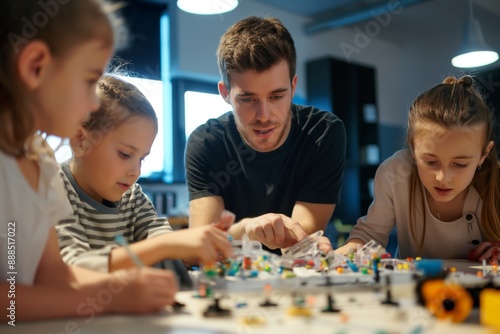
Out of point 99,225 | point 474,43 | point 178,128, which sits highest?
point 474,43

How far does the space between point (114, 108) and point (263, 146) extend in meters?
0.58

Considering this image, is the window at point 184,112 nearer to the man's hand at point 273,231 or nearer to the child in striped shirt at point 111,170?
the child in striped shirt at point 111,170

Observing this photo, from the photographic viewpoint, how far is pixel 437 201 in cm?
155

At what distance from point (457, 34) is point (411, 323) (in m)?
6.08

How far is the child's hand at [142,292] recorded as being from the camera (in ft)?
2.32

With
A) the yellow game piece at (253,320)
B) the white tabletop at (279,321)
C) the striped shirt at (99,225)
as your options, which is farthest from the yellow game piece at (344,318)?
the striped shirt at (99,225)

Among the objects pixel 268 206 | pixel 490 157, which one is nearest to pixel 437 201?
pixel 490 157

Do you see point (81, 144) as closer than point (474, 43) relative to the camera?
Yes

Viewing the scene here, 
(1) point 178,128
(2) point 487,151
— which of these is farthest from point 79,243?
(1) point 178,128

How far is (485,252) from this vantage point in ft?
4.41

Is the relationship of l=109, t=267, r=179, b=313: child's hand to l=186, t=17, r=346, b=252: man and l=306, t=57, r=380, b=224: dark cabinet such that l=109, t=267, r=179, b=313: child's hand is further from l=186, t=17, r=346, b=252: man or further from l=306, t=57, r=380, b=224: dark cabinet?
l=306, t=57, r=380, b=224: dark cabinet

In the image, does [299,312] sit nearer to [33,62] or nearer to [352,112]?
[33,62]

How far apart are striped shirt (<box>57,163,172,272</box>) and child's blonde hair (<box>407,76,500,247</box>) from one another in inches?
31.6

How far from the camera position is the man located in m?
1.51
